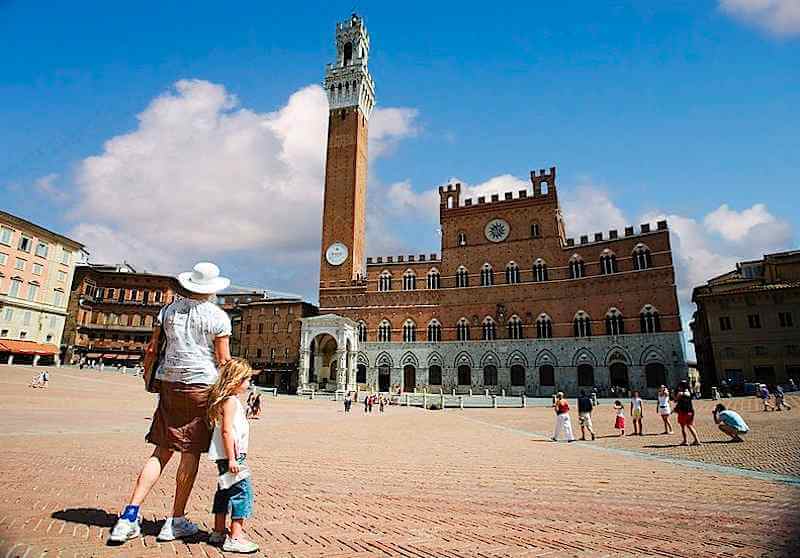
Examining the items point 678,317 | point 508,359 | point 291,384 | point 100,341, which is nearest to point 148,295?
point 100,341

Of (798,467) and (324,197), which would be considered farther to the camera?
(324,197)

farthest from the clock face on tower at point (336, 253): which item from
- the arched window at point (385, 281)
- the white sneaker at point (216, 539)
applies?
the white sneaker at point (216, 539)

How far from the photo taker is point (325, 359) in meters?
48.1

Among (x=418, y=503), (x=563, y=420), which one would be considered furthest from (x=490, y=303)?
(x=418, y=503)

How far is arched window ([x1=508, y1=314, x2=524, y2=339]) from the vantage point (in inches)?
1682

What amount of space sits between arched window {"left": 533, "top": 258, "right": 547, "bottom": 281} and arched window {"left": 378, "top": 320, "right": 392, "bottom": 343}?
1534 centimetres

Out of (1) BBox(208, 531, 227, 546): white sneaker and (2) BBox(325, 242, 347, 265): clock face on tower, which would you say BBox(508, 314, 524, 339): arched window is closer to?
(2) BBox(325, 242, 347, 265): clock face on tower

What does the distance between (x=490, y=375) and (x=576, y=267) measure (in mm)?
12950

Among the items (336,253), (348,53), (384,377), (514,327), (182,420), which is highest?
(348,53)

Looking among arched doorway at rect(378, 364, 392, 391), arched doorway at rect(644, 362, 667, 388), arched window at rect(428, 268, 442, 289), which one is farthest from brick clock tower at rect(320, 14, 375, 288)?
arched doorway at rect(644, 362, 667, 388)

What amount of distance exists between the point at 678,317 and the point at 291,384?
36469 mm

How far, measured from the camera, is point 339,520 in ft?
15.3

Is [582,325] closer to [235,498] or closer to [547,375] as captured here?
[547,375]

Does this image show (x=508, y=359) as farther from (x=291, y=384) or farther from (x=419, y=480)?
(x=419, y=480)
